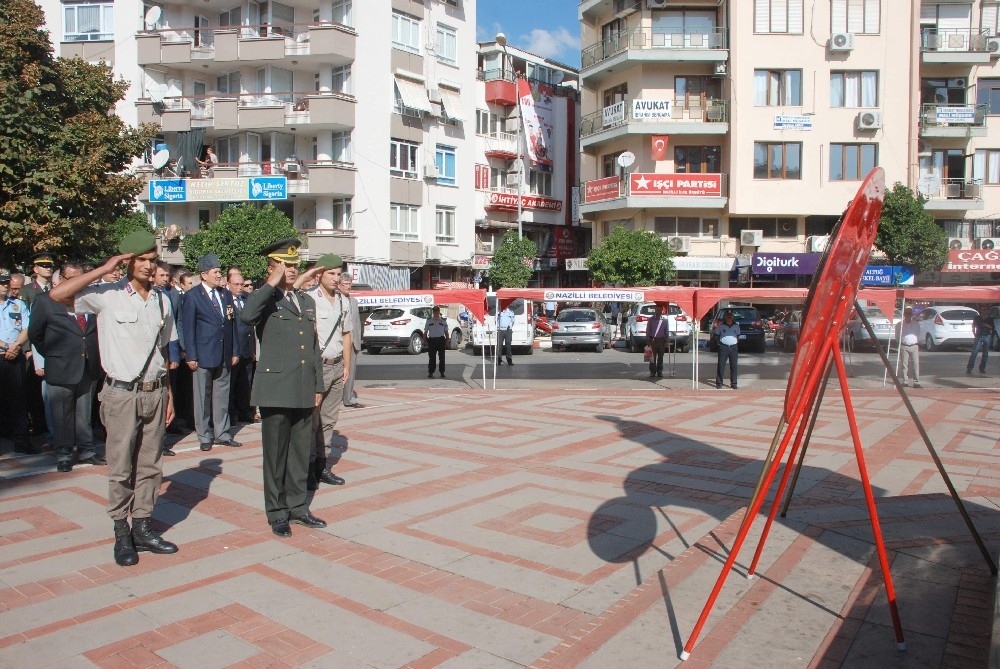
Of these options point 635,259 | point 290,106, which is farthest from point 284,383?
point 290,106

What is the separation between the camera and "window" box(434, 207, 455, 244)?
132 feet

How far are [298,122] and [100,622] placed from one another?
1314 inches

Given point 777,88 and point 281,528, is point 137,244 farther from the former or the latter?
point 777,88

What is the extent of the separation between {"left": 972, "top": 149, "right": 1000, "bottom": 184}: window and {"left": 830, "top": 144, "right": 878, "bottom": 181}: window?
20.0 ft

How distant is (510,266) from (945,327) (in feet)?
65.4

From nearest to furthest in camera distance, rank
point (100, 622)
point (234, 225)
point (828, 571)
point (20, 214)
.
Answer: point (100, 622) → point (828, 571) → point (20, 214) → point (234, 225)

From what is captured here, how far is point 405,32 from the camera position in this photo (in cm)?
3775

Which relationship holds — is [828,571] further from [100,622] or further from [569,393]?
[569,393]

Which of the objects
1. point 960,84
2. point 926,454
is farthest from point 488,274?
point 926,454

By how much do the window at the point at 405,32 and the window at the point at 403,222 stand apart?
745 cm

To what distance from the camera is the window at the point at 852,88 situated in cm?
A: 3672

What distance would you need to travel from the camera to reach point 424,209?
39.5 m

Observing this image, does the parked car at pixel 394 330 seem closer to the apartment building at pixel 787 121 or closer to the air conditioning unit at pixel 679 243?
the air conditioning unit at pixel 679 243

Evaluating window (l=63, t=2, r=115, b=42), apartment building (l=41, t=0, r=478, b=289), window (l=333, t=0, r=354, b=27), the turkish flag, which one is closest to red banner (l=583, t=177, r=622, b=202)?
the turkish flag
